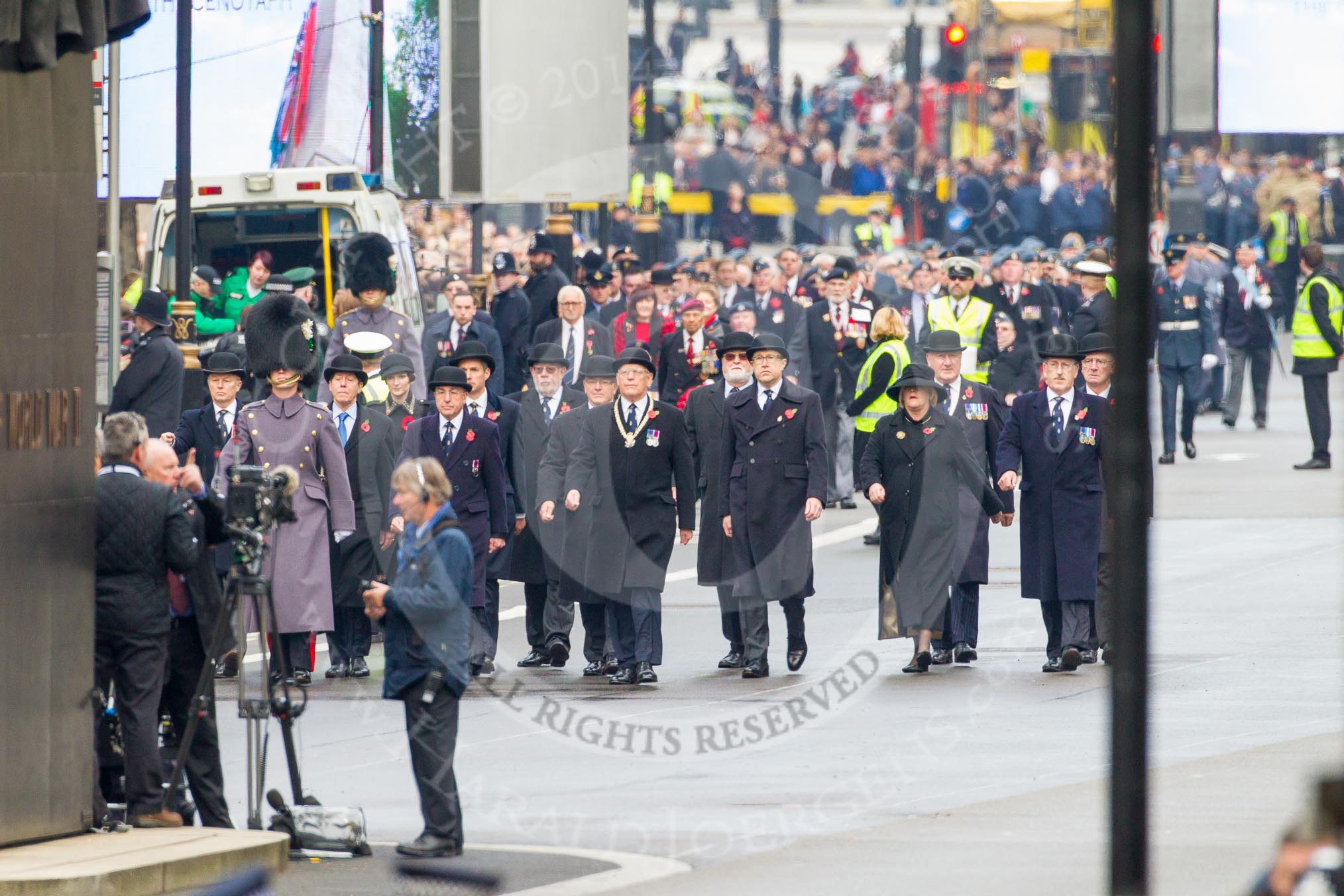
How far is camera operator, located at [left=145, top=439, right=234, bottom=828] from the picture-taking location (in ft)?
31.6

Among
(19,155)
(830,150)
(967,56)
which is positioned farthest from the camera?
(967,56)

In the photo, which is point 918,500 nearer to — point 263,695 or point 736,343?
point 736,343

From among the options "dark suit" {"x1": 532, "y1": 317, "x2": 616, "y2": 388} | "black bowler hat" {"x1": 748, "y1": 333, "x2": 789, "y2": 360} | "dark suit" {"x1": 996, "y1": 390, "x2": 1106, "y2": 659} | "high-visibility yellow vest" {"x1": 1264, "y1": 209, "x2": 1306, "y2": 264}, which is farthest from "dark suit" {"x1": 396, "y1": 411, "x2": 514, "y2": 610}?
"high-visibility yellow vest" {"x1": 1264, "y1": 209, "x2": 1306, "y2": 264}

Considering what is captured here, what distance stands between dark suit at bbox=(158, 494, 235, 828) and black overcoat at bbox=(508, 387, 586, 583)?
449cm

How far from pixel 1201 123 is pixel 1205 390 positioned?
294cm

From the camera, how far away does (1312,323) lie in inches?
897

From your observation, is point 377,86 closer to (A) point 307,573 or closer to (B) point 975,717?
(A) point 307,573

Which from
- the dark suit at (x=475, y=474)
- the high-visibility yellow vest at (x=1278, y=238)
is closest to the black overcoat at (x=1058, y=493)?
the dark suit at (x=475, y=474)

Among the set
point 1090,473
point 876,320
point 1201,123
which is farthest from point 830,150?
point 1090,473

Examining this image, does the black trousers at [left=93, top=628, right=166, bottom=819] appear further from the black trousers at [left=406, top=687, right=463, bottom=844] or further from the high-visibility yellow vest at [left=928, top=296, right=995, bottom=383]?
the high-visibility yellow vest at [left=928, top=296, right=995, bottom=383]

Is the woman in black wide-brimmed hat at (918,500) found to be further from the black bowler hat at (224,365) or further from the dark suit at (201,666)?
the dark suit at (201,666)

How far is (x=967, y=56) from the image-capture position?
47.3 metres

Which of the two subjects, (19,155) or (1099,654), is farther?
(1099,654)

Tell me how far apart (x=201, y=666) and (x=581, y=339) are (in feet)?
32.0
